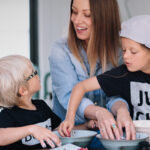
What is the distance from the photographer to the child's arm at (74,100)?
53.2 inches

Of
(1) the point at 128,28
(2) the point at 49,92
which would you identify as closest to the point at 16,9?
(2) the point at 49,92

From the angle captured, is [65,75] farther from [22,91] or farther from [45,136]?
[45,136]

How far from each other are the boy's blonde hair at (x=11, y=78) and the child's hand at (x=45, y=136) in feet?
0.80

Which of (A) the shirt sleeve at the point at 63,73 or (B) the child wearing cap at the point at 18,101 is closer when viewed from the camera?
(B) the child wearing cap at the point at 18,101

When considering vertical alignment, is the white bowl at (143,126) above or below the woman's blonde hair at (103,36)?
below

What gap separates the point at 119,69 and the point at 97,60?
8.2 inches

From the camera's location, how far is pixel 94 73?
1.92 metres

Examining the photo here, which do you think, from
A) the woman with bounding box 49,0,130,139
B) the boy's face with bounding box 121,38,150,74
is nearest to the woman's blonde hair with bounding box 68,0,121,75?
the woman with bounding box 49,0,130,139

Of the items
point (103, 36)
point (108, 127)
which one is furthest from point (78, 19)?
point (108, 127)

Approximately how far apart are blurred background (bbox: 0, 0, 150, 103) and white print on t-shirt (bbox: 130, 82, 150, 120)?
2.87 meters

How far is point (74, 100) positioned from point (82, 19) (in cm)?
53

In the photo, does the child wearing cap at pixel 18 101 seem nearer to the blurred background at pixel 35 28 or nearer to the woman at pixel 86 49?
the woman at pixel 86 49

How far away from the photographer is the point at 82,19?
6.10 feet

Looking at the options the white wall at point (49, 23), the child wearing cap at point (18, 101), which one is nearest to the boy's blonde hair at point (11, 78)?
the child wearing cap at point (18, 101)
